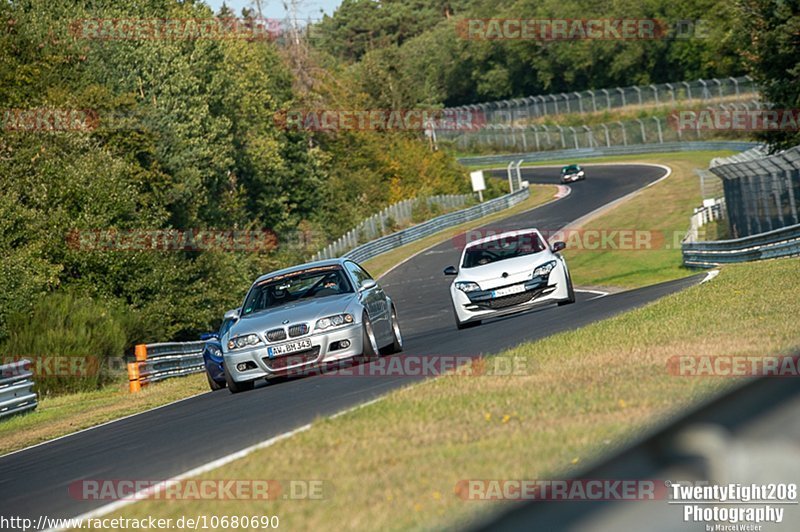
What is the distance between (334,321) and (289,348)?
2.12ft

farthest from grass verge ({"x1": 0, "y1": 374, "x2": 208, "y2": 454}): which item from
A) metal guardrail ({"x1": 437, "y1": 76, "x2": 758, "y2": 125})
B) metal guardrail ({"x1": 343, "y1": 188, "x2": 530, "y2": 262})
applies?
metal guardrail ({"x1": 437, "y1": 76, "x2": 758, "y2": 125})

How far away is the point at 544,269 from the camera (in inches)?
768

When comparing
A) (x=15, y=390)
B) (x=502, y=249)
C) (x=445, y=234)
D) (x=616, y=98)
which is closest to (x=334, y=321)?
(x=502, y=249)

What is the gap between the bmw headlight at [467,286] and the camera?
19531mm

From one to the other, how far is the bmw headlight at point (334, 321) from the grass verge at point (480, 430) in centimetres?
317

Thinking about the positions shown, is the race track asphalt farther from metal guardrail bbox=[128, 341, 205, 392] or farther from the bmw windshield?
metal guardrail bbox=[128, 341, 205, 392]

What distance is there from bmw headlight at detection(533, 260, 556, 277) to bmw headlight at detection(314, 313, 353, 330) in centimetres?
587

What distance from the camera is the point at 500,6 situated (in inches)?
5640

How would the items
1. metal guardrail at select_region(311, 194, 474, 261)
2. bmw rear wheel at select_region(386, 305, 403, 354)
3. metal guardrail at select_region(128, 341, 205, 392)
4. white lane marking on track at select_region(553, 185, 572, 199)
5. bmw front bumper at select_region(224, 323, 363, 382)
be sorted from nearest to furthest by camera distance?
bmw front bumper at select_region(224, 323, 363, 382) < bmw rear wheel at select_region(386, 305, 403, 354) < metal guardrail at select_region(128, 341, 205, 392) < metal guardrail at select_region(311, 194, 474, 261) < white lane marking on track at select_region(553, 185, 572, 199)

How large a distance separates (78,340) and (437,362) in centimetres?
1712

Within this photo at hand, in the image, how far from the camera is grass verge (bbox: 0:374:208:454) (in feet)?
48.5

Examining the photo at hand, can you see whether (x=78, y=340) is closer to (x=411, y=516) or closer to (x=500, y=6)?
(x=411, y=516)

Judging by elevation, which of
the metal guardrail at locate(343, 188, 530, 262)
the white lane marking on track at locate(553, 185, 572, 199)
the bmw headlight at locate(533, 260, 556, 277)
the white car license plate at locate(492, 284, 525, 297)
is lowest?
the white lane marking on track at locate(553, 185, 572, 199)

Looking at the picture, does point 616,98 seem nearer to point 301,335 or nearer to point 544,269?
point 544,269
